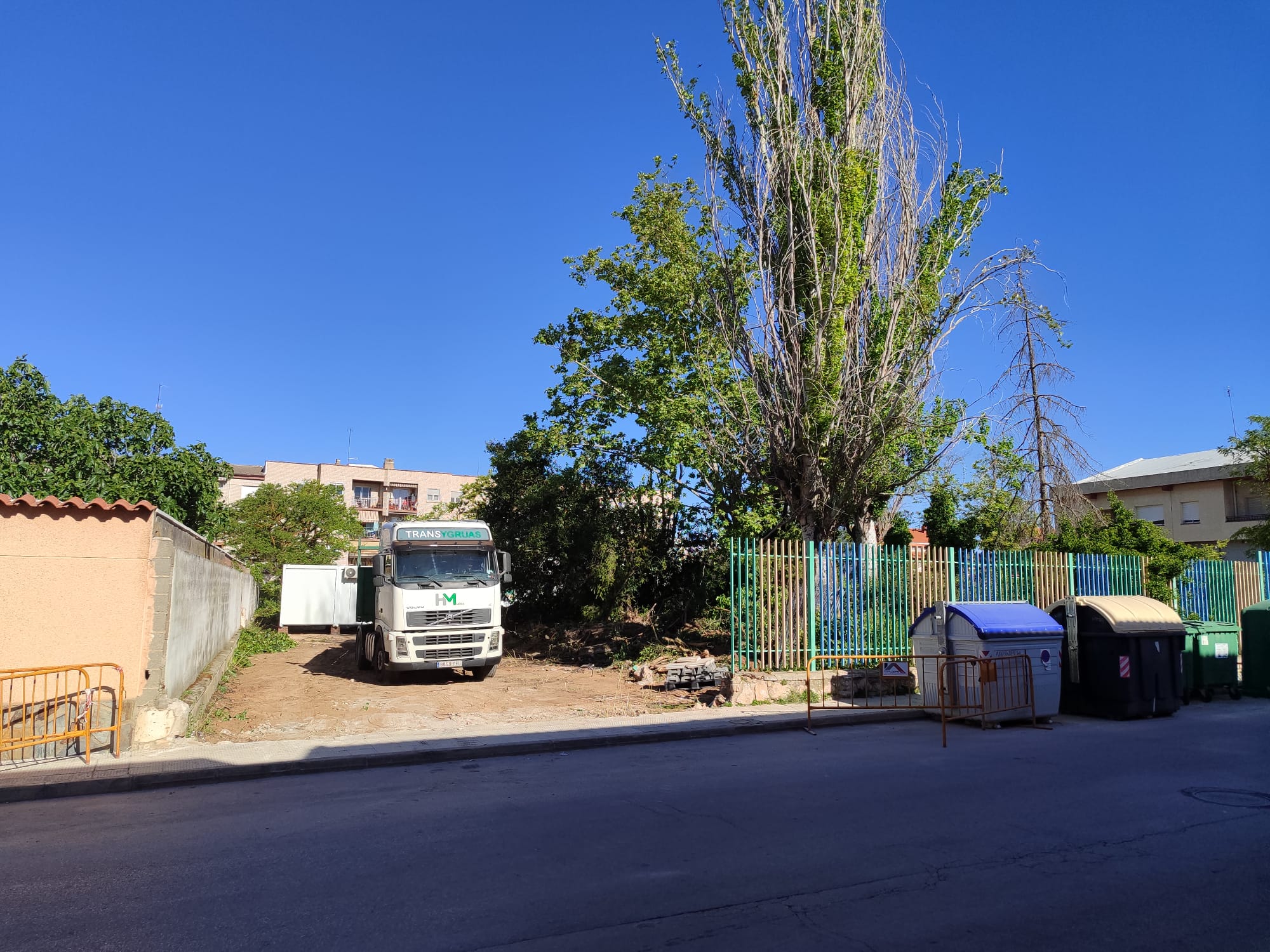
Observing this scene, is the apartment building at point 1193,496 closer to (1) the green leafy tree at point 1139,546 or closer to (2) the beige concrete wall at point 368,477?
(1) the green leafy tree at point 1139,546

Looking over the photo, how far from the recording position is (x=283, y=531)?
153 feet

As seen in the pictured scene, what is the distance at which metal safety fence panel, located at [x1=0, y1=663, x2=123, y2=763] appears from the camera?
9.09 metres

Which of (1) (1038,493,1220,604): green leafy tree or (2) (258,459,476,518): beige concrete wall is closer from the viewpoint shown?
(1) (1038,493,1220,604): green leafy tree

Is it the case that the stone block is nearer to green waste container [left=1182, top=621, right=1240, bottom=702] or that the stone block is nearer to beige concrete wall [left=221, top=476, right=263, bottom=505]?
green waste container [left=1182, top=621, right=1240, bottom=702]

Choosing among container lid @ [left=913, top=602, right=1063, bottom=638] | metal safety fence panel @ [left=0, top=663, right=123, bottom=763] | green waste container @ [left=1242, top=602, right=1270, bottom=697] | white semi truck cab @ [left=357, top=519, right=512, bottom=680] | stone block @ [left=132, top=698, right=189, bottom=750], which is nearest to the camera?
metal safety fence panel @ [left=0, top=663, right=123, bottom=763]

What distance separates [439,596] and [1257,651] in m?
15.2

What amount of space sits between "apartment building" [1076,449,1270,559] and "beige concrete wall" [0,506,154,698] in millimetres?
32970

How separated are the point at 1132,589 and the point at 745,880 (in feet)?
58.3

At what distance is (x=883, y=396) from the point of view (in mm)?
17234

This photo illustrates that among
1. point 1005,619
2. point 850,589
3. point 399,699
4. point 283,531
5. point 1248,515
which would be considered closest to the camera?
point 1005,619

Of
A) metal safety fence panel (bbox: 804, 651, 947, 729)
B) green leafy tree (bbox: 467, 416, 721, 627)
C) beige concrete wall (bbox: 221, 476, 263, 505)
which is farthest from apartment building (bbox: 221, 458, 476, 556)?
metal safety fence panel (bbox: 804, 651, 947, 729)

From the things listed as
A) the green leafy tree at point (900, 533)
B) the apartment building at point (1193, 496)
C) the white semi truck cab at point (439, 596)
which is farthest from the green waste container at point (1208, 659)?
the apartment building at point (1193, 496)

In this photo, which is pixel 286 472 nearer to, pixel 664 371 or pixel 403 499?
pixel 403 499

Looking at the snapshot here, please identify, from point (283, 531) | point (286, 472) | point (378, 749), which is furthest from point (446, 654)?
point (286, 472)
